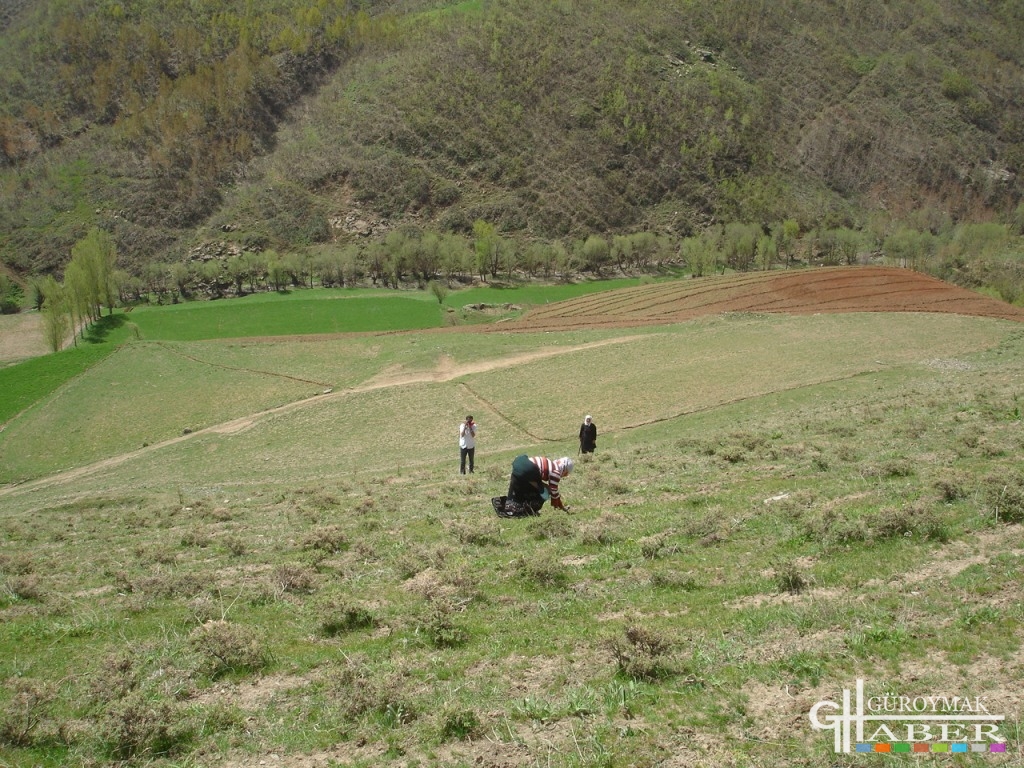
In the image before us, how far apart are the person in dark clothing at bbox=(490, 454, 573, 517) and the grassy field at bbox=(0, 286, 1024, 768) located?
0.50 m

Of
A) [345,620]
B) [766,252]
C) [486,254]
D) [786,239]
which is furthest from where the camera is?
[786,239]

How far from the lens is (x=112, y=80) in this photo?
17725 cm

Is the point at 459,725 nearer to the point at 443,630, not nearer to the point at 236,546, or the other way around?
the point at 443,630

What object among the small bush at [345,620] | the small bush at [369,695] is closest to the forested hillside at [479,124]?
the small bush at [345,620]

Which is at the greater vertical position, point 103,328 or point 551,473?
point 103,328

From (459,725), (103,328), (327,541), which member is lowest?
(327,541)

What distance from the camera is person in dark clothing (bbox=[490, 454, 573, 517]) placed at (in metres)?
16.6

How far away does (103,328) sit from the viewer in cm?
9119

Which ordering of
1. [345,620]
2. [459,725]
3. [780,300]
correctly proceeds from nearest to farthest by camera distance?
[459,725]
[345,620]
[780,300]

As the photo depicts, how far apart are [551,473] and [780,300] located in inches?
2356

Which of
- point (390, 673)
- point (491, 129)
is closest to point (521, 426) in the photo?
point (390, 673)

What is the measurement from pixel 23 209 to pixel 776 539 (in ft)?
572

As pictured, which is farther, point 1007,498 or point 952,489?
point 952,489

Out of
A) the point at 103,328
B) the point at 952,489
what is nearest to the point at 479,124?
the point at 103,328
